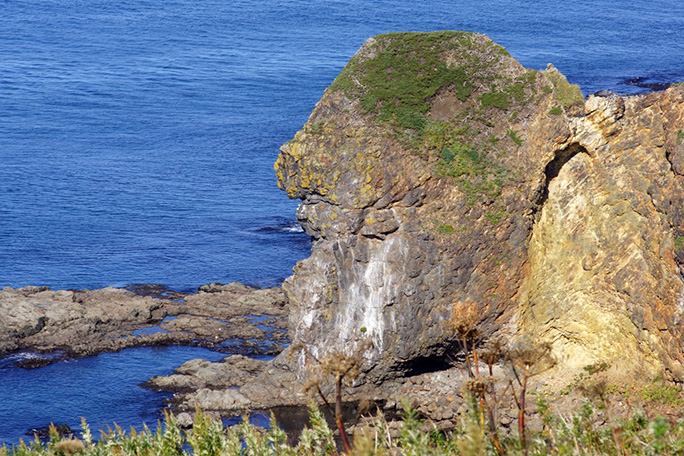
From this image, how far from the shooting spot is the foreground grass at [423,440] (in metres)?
9.81

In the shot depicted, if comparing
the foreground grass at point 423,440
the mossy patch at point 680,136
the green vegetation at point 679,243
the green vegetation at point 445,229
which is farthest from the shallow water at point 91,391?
the mossy patch at point 680,136

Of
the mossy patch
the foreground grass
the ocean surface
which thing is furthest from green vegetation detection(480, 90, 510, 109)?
the foreground grass

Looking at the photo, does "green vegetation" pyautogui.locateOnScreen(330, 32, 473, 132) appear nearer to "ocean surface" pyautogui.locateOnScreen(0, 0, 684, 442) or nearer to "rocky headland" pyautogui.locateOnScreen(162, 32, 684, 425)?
"rocky headland" pyautogui.locateOnScreen(162, 32, 684, 425)

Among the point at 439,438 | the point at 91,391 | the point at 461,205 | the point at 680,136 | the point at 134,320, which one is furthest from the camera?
the point at 134,320

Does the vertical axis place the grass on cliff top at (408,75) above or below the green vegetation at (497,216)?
above

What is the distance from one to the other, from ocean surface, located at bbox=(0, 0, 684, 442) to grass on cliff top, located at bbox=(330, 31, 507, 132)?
762 inches

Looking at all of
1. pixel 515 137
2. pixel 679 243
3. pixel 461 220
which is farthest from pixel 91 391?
pixel 679 243

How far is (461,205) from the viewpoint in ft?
127

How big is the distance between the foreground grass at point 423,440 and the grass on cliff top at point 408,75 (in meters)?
26.3

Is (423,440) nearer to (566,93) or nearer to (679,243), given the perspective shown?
(679,243)

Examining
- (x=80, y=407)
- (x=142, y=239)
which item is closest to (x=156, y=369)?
(x=80, y=407)

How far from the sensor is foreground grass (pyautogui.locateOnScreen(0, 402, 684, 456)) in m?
9.81

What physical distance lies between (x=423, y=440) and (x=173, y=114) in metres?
103

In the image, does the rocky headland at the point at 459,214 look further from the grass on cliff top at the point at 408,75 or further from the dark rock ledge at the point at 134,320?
the dark rock ledge at the point at 134,320
